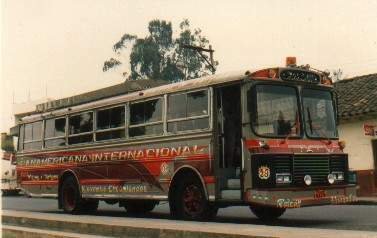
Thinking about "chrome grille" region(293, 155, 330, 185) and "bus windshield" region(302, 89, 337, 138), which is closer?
"chrome grille" region(293, 155, 330, 185)

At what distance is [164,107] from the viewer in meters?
13.2

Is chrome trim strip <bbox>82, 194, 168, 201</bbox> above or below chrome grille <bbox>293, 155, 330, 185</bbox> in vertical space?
below

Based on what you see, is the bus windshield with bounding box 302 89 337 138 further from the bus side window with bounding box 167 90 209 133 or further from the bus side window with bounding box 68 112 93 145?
the bus side window with bounding box 68 112 93 145

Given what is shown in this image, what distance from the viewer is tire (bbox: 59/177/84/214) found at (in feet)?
52.2

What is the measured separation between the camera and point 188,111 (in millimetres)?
12586

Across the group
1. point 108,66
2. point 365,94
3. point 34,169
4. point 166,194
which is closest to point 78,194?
point 34,169

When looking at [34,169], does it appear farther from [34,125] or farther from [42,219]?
[42,219]

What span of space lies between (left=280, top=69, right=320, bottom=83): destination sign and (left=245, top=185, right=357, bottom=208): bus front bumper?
210 cm

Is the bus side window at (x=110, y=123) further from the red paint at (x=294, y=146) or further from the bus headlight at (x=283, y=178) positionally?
the bus headlight at (x=283, y=178)

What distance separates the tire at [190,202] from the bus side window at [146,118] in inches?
51.4

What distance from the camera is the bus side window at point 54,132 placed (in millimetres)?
16734

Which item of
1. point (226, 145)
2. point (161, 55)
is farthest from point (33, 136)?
point (161, 55)

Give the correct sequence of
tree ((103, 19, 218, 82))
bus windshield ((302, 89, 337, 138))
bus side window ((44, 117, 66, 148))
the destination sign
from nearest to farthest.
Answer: the destination sign → bus windshield ((302, 89, 337, 138)) → bus side window ((44, 117, 66, 148)) → tree ((103, 19, 218, 82))

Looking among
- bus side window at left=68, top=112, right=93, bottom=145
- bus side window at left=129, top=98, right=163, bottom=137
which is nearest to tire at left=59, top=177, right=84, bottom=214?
bus side window at left=68, top=112, right=93, bottom=145
